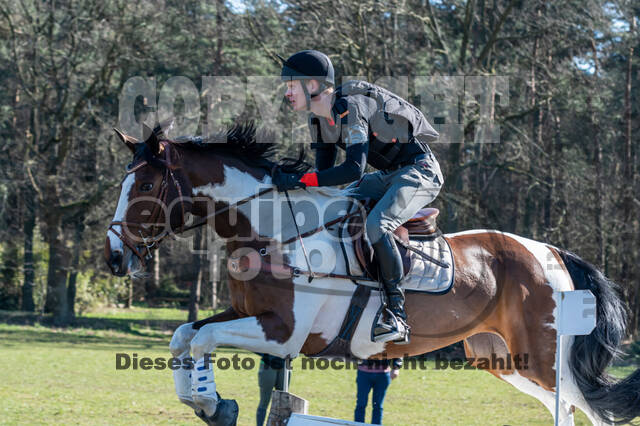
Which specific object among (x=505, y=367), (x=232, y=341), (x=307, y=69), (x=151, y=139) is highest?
(x=307, y=69)

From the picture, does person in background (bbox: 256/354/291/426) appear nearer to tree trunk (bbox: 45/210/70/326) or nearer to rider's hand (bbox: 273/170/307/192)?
rider's hand (bbox: 273/170/307/192)

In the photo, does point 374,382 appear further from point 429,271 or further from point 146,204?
point 146,204

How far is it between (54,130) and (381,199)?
22160mm

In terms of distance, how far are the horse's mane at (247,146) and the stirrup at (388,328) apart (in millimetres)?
1189

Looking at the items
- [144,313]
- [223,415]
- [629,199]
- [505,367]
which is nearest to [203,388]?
[223,415]

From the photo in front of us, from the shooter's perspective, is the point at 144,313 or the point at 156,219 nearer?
the point at 156,219

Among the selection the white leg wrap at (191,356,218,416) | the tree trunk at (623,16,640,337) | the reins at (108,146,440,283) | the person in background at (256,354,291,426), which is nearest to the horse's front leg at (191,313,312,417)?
the white leg wrap at (191,356,218,416)

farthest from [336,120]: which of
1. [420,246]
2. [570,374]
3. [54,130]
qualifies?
[54,130]

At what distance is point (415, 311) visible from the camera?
4.88 m

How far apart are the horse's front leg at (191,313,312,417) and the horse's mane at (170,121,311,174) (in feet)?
3.72

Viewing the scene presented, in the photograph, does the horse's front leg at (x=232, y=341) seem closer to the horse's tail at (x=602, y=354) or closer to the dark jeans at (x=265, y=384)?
the horse's tail at (x=602, y=354)

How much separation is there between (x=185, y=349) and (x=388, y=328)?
1.37 metres

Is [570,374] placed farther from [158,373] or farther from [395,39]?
[395,39]

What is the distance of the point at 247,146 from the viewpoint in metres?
4.92
